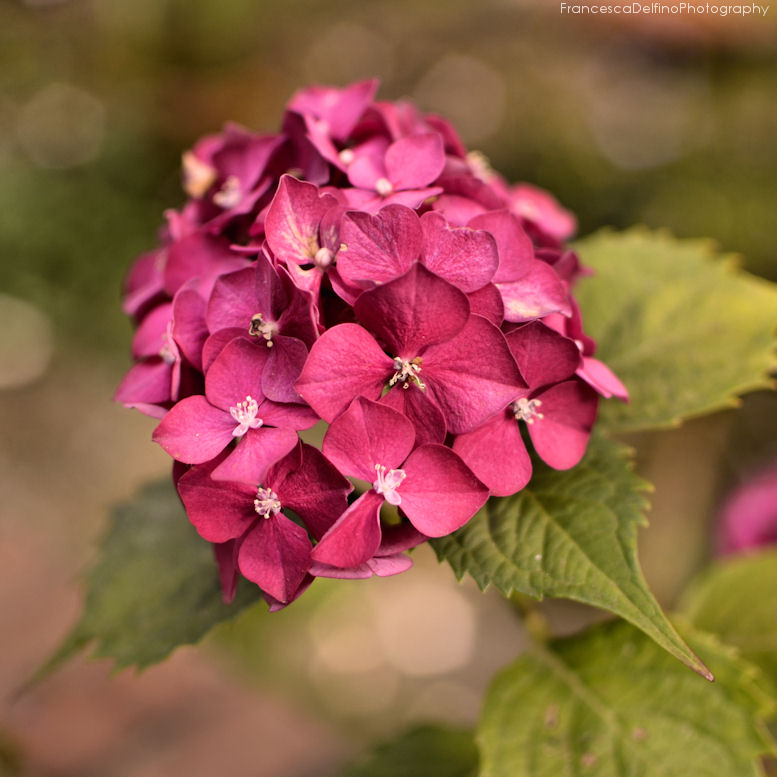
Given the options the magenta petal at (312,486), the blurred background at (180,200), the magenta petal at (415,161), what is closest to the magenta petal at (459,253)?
the magenta petal at (415,161)

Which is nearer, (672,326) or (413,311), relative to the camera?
(413,311)

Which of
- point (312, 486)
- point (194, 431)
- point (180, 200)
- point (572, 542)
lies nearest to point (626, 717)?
point (572, 542)

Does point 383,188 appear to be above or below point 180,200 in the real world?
above

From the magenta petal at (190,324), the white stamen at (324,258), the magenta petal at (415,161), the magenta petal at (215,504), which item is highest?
the magenta petal at (415,161)

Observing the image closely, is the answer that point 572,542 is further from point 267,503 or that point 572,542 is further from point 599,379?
point 267,503

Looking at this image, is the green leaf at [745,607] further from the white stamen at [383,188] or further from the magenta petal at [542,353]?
the white stamen at [383,188]

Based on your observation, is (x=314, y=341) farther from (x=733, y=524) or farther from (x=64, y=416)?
(x=64, y=416)
